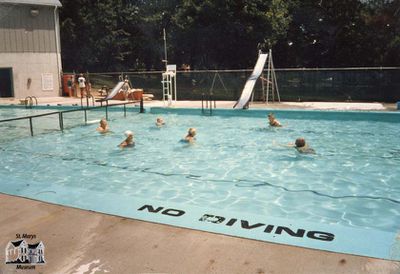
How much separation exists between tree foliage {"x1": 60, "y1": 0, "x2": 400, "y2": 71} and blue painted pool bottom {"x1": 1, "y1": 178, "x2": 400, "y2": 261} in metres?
26.2

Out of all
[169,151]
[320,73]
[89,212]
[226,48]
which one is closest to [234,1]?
[226,48]

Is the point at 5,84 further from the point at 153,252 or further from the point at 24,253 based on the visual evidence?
the point at 153,252

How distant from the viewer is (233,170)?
29.2 ft

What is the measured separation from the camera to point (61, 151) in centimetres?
1114

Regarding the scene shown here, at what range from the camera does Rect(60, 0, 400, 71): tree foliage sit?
1205 inches

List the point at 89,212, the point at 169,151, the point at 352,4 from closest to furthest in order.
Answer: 1. the point at 89,212
2. the point at 169,151
3. the point at 352,4

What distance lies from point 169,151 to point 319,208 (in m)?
5.44

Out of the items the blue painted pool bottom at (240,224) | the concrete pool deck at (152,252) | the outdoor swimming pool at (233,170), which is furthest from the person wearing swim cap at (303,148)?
the concrete pool deck at (152,252)

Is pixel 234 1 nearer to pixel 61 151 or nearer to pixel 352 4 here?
pixel 352 4

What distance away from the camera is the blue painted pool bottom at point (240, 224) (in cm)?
408

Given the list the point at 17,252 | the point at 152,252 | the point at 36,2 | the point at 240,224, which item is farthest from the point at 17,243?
the point at 36,2

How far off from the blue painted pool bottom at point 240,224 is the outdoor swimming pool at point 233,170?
0.15 feet

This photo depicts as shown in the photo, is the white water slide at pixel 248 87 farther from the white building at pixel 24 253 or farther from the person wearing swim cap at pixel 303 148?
the white building at pixel 24 253

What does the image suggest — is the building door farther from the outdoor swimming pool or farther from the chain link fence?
the outdoor swimming pool
